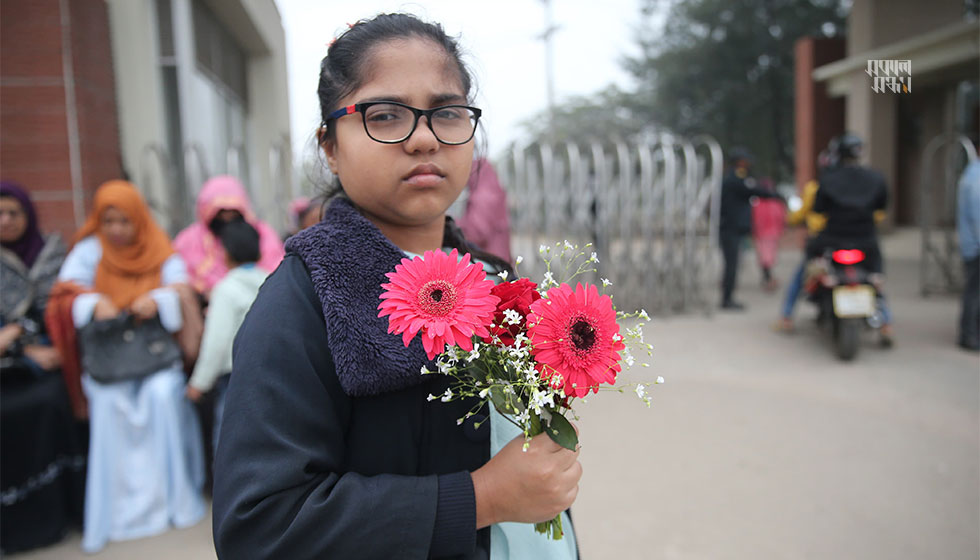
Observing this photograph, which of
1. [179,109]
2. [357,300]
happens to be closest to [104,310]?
[357,300]

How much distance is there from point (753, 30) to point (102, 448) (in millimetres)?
20146

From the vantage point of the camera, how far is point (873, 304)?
4.87 m

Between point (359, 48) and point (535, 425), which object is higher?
point (359, 48)

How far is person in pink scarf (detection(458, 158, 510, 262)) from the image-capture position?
4.71 meters

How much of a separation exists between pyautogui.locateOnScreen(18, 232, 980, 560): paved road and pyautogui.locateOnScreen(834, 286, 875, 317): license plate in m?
0.44

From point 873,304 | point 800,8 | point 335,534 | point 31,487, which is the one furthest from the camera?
point 800,8

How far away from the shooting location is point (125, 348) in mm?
3111

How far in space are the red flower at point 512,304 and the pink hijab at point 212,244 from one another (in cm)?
274

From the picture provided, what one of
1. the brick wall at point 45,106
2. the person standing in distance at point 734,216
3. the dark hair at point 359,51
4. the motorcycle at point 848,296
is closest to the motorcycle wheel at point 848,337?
the motorcycle at point 848,296

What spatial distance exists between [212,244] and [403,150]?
294 cm

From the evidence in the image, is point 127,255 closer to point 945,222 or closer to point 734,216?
point 734,216

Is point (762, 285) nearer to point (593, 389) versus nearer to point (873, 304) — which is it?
point (873, 304)

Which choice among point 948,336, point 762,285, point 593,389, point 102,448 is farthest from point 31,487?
point 762,285

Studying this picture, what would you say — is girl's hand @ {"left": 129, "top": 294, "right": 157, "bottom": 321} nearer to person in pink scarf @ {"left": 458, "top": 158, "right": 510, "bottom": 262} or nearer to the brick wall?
the brick wall
